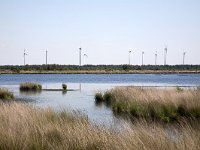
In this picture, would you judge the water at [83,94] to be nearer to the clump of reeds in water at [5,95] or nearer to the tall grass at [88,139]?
the clump of reeds in water at [5,95]

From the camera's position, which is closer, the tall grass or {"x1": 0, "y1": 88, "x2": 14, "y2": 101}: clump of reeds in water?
the tall grass

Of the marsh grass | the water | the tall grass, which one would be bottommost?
the water

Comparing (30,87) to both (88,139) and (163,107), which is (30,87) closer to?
(163,107)

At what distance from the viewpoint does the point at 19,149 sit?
946 centimetres

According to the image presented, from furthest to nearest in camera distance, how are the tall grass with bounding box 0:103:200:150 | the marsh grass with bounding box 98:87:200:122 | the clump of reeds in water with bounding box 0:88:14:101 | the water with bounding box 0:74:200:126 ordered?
the clump of reeds in water with bounding box 0:88:14:101 → the water with bounding box 0:74:200:126 → the marsh grass with bounding box 98:87:200:122 → the tall grass with bounding box 0:103:200:150

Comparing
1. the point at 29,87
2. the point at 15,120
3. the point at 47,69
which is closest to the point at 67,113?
the point at 15,120

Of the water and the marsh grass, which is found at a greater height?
the marsh grass

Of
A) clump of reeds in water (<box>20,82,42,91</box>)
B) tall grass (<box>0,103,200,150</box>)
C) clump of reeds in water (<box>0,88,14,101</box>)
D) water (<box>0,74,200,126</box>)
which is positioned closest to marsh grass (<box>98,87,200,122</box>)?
water (<box>0,74,200,126</box>)

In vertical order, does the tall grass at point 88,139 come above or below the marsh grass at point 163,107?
above

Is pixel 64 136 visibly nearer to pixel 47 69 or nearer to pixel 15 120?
pixel 15 120

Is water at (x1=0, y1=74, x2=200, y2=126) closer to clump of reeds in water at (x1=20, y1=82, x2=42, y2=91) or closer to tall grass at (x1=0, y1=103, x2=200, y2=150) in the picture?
clump of reeds in water at (x1=20, y1=82, x2=42, y2=91)

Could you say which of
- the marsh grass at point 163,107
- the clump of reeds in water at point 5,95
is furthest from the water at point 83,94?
the marsh grass at point 163,107

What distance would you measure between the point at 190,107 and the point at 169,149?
1120 centimetres

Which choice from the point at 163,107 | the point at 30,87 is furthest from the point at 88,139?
the point at 30,87
